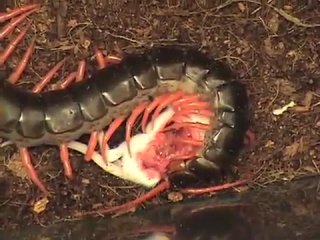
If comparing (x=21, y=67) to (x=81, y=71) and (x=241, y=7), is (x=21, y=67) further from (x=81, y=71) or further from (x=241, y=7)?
(x=241, y=7)

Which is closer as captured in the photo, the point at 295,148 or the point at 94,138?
the point at 94,138

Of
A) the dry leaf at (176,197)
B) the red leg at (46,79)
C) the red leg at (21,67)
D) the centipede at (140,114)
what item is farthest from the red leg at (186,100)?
the red leg at (21,67)

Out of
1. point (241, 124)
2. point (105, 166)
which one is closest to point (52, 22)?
point (105, 166)

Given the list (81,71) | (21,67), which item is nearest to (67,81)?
(81,71)

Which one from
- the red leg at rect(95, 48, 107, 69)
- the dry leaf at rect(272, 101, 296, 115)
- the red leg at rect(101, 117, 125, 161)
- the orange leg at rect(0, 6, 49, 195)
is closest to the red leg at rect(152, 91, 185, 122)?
the red leg at rect(101, 117, 125, 161)

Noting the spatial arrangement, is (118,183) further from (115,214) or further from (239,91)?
(239,91)

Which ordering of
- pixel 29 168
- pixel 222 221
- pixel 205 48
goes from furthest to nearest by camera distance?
1. pixel 205 48
2. pixel 29 168
3. pixel 222 221

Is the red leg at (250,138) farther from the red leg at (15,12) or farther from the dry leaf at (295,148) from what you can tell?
the red leg at (15,12)
